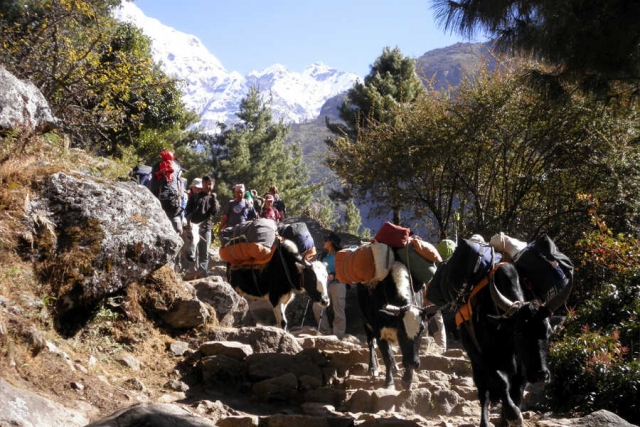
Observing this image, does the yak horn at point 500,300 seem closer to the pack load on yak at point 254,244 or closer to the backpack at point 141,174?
the pack load on yak at point 254,244

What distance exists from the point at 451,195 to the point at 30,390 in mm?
13834

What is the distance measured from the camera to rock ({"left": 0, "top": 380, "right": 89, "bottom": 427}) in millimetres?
5070

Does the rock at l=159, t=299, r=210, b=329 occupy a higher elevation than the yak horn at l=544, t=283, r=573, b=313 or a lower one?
lower

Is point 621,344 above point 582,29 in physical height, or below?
below

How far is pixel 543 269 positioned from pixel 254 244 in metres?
5.25

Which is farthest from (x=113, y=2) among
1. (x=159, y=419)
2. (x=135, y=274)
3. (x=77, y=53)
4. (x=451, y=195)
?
(x=159, y=419)

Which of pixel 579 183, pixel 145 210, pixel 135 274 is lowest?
pixel 135 274

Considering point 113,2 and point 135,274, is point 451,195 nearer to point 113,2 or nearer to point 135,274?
point 135,274

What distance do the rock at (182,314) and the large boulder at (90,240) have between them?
2.59 ft

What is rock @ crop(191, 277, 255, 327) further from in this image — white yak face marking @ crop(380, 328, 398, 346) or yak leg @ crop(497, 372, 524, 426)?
yak leg @ crop(497, 372, 524, 426)

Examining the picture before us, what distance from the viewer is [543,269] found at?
7332mm

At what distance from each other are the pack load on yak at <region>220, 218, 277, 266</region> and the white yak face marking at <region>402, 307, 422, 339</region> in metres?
3.41

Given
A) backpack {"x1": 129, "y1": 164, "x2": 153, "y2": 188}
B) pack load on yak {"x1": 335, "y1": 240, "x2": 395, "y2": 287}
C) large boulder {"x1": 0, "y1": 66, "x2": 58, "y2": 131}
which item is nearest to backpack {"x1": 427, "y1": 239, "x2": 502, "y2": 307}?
pack load on yak {"x1": 335, "y1": 240, "x2": 395, "y2": 287}

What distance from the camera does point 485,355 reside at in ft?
23.4
